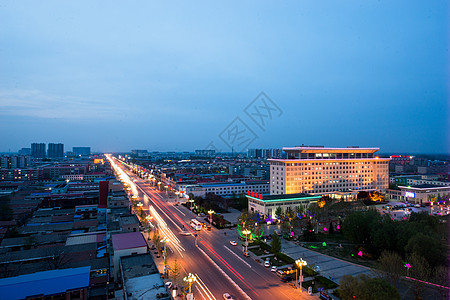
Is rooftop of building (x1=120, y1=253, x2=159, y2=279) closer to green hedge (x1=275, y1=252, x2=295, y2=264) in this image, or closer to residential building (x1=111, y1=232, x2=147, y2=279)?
residential building (x1=111, y1=232, x2=147, y2=279)

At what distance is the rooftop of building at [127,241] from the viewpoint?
16.8 meters

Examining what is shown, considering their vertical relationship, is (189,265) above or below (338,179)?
below

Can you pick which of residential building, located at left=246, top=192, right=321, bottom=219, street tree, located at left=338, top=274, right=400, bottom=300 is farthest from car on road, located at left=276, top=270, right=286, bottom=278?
residential building, located at left=246, top=192, right=321, bottom=219

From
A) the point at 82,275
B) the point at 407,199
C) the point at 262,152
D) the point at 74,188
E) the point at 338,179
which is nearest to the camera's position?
the point at 82,275

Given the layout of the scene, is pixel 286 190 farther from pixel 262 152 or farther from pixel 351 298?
pixel 262 152

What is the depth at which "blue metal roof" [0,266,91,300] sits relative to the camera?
1097 cm

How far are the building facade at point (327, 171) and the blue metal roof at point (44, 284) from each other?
30679mm

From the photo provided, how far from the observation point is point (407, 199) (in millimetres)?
38688

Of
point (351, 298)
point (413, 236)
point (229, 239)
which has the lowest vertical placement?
point (229, 239)

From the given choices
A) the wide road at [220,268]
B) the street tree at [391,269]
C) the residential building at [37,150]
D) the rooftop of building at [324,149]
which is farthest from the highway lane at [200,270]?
the residential building at [37,150]

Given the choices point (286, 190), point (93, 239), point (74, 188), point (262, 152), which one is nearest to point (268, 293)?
point (93, 239)

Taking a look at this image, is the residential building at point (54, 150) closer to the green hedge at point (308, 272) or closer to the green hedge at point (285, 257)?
the green hedge at point (285, 257)

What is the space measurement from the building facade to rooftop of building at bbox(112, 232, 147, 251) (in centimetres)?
2495

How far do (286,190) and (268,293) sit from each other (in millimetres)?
25852
